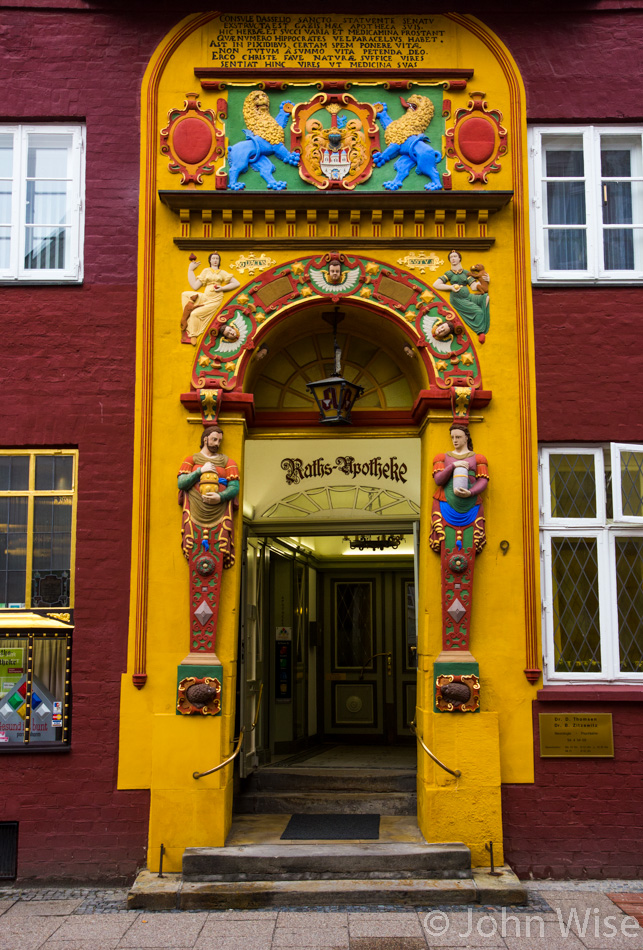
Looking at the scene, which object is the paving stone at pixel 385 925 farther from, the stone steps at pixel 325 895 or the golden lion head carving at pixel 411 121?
the golden lion head carving at pixel 411 121

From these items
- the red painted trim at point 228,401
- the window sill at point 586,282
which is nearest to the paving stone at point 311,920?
the red painted trim at point 228,401

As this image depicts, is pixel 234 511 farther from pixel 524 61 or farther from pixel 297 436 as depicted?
pixel 524 61

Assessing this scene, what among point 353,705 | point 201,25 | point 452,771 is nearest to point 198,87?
point 201,25

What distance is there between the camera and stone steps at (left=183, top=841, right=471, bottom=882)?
7.14 meters

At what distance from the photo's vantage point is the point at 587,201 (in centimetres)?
859

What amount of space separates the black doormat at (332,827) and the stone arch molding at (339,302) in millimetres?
3936

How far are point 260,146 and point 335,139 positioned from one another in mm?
710

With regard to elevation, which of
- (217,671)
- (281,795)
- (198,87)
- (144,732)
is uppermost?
(198,87)

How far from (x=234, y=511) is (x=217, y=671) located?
1.40 metres

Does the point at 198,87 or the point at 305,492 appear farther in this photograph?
the point at 305,492

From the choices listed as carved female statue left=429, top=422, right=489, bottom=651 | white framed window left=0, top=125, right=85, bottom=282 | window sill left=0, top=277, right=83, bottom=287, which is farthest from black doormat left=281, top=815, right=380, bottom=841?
white framed window left=0, top=125, right=85, bottom=282

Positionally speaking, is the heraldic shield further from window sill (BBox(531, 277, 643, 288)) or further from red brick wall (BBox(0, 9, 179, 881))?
window sill (BBox(531, 277, 643, 288))

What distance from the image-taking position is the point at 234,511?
792cm

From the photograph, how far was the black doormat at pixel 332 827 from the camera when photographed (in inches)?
304
